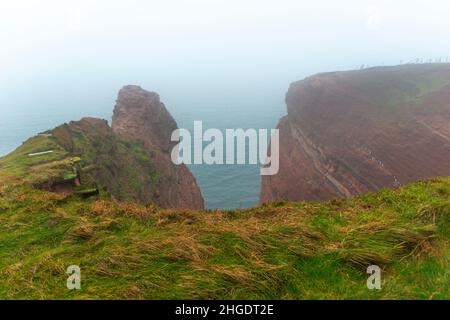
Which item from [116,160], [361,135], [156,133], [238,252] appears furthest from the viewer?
[361,135]

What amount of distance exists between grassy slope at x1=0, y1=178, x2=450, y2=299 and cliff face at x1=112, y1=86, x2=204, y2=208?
70.2 feet

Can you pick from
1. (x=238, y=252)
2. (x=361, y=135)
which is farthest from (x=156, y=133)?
(x=238, y=252)

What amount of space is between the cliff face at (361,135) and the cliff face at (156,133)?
44.9 ft

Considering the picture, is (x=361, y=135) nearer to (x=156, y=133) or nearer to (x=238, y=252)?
(x=156, y=133)

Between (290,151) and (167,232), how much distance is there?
40992mm

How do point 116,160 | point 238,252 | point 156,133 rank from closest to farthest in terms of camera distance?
1. point 238,252
2. point 116,160
3. point 156,133

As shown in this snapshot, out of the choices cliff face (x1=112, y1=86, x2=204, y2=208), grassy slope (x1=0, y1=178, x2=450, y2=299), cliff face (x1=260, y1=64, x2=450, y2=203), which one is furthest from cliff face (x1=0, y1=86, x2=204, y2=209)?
cliff face (x1=260, y1=64, x2=450, y2=203)

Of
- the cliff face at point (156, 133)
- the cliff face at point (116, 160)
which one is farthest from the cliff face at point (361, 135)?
the cliff face at point (116, 160)

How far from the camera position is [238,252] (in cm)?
488

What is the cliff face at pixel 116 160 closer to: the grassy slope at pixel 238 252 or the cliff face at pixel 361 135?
the grassy slope at pixel 238 252

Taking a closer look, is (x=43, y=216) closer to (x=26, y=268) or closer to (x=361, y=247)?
(x=26, y=268)

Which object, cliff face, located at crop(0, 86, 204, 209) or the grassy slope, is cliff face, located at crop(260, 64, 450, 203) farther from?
the grassy slope

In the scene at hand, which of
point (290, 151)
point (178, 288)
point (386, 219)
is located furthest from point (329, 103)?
point (178, 288)

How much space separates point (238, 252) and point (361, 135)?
3648 centimetres
